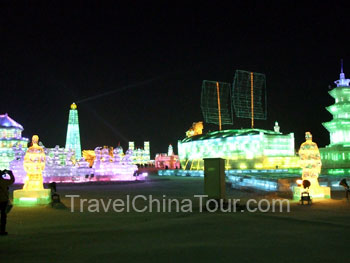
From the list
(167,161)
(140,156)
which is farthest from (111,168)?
(140,156)

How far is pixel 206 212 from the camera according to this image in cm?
1117

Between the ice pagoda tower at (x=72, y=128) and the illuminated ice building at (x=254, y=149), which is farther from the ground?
the ice pagoda tower at (x=72, y=128)

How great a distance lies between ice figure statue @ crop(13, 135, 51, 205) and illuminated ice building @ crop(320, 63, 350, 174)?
36.4 meters

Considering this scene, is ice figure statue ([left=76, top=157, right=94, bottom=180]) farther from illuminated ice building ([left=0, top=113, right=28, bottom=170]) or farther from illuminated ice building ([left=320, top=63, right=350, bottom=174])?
illuminated ice building ([left=320, top=63, right=350, bottom=174])

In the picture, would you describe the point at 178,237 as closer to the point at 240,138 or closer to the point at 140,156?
the point at 240,138

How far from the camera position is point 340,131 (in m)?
45.7

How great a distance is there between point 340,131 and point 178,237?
142 feet

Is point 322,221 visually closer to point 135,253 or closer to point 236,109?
point 135,253

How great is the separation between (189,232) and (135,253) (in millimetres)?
2103

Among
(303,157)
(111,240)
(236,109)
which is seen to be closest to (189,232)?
(111,240)

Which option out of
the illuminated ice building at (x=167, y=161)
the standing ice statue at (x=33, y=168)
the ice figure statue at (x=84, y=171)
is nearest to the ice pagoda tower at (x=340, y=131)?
the ice figure statue at (x=84, y=171)

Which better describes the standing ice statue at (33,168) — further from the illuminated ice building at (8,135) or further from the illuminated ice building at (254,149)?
the illuminated ice building at (8,135)

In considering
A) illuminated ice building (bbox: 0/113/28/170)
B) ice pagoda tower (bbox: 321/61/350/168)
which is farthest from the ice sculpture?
ice pagoda tower (bbox: 321/61/350/168)

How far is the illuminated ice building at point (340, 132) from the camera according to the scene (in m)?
43.7
